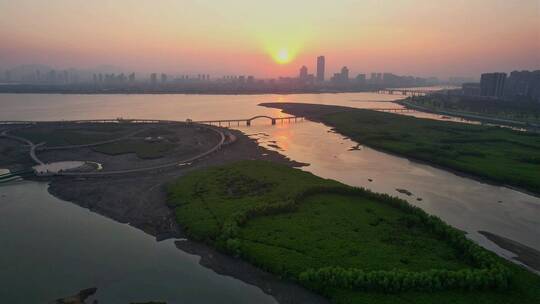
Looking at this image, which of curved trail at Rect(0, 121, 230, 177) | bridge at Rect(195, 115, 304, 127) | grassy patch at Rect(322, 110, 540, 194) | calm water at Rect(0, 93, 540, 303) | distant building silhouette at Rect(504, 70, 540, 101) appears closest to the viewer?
calm water at Rect(0, 93, 540, 303)

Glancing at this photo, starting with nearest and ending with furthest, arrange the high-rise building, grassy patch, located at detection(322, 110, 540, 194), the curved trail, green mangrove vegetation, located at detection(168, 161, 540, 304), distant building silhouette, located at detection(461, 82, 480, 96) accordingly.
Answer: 1. green mangrove vegetation, located at detection(168, 161, 540, 304)
2. the curved trail
3. grassy patch, located at detection(322, 110, 540, 194)
4. the high-rise building
5. distant building silhouette, located at detection(461, 82, 480, 96)

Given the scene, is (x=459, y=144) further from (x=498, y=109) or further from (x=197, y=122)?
(x=498, y=109)

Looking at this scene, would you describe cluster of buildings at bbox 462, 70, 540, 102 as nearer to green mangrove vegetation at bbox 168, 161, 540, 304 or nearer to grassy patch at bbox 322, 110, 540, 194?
grassy patch at bbox 322, 110, 540, 194

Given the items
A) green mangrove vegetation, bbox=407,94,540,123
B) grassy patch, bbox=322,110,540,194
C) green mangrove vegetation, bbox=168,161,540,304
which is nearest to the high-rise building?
green mangrove vegetation, bbox=407,94,540,123

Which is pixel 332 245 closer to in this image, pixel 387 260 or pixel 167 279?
pixel 387 260

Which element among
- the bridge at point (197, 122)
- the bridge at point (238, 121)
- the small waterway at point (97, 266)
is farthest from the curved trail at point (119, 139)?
the bridge at point (238, 121)

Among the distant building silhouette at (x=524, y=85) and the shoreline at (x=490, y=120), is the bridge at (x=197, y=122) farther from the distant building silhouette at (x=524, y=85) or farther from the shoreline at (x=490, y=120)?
the distant building silhouette at (x=524, y=85)
